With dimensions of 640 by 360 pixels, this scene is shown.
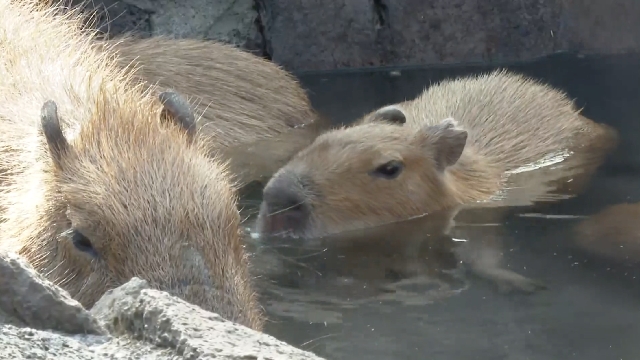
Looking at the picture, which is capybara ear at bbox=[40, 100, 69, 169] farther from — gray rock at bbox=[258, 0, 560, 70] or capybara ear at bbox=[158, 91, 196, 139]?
gray rock at bbox=[258, 0, 560, 70]

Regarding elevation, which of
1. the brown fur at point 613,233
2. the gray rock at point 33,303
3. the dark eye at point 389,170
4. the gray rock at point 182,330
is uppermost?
the gray rock at point 33,303

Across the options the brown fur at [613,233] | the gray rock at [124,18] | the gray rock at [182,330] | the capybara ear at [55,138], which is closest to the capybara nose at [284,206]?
the brown fur at [613,233]

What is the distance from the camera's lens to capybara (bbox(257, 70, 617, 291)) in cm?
569

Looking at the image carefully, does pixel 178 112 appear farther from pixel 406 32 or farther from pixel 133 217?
pixel 406 32

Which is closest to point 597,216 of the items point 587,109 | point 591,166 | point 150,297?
point 591,166

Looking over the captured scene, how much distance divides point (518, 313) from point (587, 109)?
4.34 m

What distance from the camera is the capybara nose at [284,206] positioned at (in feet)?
18.4

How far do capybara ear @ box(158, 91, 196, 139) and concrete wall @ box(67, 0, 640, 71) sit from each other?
6.11m

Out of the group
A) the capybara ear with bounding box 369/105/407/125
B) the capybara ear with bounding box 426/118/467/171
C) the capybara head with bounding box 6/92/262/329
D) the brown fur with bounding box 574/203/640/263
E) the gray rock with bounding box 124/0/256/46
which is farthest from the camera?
the gray rock with bounding box 124/0/256/46

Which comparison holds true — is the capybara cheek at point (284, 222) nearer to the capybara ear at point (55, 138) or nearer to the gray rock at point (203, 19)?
the capybara ear at point (55, 138)

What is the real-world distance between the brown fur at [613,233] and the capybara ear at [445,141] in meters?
0.93

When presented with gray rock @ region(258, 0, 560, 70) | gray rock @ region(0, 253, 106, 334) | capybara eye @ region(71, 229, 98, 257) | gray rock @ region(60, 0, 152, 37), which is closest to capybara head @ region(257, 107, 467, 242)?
capybara eye @ region(71, 229, 98, 257)

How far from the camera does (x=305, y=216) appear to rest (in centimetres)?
570

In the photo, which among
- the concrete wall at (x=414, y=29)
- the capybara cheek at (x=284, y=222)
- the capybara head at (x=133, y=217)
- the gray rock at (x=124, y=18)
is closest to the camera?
the capybara head at (x=133, y=217)
